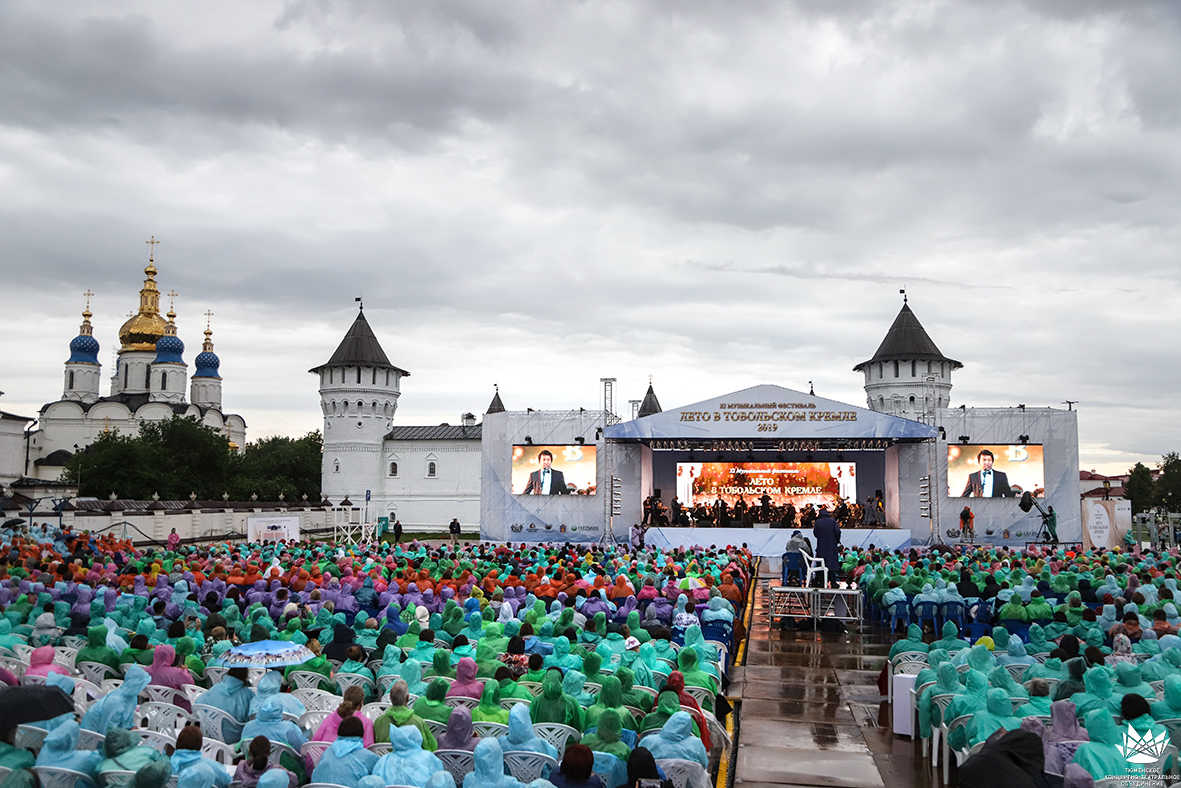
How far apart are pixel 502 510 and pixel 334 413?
59.0ft

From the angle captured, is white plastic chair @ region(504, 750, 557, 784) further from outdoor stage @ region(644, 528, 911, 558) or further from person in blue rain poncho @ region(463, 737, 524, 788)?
outdoor stage @ region(644, 528, 911, 558)

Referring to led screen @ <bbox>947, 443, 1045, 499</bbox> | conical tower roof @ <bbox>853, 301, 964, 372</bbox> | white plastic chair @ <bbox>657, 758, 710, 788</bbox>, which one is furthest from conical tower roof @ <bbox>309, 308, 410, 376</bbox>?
white plastic chair @ <bbox>657, 758, 710, 788</bbox>

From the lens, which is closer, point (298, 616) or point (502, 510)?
point (298, 616)

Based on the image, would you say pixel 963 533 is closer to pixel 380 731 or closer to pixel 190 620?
pixel 190 620

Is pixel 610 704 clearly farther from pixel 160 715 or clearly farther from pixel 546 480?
pixel 546 480

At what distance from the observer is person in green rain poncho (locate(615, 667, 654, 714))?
6.29 m

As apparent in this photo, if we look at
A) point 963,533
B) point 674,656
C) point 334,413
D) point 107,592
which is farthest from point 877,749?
point 334,413

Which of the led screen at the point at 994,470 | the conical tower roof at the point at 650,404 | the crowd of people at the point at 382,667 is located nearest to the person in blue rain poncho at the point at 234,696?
the crowd of people at the point at 382,667

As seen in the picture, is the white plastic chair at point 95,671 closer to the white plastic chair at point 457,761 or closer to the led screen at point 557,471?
the white plastic chair at point 457,761

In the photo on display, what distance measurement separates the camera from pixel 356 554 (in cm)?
2017

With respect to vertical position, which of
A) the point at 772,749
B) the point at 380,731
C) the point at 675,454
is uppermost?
the point at 675,454

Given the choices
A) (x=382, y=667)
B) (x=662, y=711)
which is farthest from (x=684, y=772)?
(x=382, y=667)

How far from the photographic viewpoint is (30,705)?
4.51 m

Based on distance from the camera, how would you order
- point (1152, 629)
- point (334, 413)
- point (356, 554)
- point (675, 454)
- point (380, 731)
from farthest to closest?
point (334, 413) → point (675, 454) → point (356, 554) → point (1152, 629) → point (380, 731)
